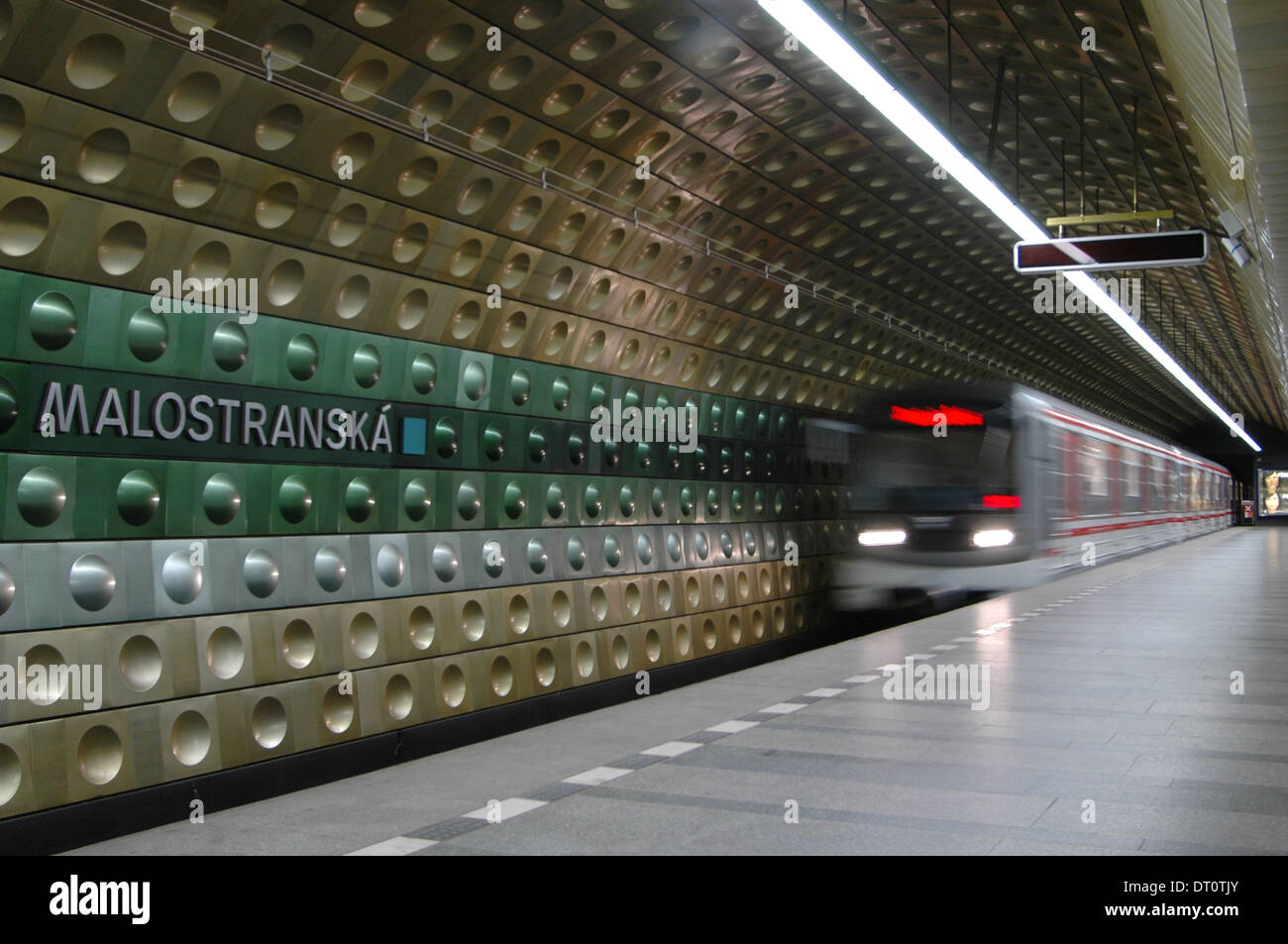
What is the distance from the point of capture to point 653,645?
1271 cm

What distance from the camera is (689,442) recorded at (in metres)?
13.9

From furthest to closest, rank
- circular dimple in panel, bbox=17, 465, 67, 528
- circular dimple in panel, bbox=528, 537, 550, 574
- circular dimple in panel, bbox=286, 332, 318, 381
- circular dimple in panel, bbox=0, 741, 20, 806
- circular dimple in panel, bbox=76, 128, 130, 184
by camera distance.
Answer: circular dimple in panel, bbox=528, 537, 550, 574 < circular dimple in panel, bbox=286, 332, 318, 381 < circular dimple in panel, bbox=76, 128, 130, 184 < circular dimple in panel, bbox=17, 465, 67, 528 < circular dimple in panel, bbox=0, 741, 20, 806

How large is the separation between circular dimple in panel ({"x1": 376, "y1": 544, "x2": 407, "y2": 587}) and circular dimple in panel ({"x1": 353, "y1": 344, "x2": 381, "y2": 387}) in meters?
1.25

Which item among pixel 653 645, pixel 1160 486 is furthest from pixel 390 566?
pixel 1160 486

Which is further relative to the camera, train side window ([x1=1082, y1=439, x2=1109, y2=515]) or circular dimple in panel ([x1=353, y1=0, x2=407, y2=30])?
train side window ([x1=1082, y1=439, x2=1109, y2=515])

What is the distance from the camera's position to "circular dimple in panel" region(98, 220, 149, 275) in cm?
660

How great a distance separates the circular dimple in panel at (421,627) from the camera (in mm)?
8977

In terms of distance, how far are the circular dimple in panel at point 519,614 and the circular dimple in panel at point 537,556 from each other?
0.39m

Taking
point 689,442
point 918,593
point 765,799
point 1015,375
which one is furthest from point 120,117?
point 1015,375

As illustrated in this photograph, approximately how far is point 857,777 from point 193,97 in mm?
5306

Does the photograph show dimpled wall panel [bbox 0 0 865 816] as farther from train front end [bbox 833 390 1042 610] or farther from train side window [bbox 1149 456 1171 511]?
train side window [bbox 1149 456 1171 511]

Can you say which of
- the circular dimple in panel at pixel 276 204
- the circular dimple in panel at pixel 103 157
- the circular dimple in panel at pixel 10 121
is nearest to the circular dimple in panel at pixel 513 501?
the circular dimple in panel at pixel 276 204

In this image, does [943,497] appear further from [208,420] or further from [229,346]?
[208,420]

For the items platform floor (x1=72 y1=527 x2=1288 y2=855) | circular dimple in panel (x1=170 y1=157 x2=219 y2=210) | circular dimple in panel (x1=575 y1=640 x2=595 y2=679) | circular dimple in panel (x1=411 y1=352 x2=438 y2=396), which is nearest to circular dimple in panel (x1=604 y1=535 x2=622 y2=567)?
circular dimple in panel (x1=575 y1=640 x2=595 y2=679)
